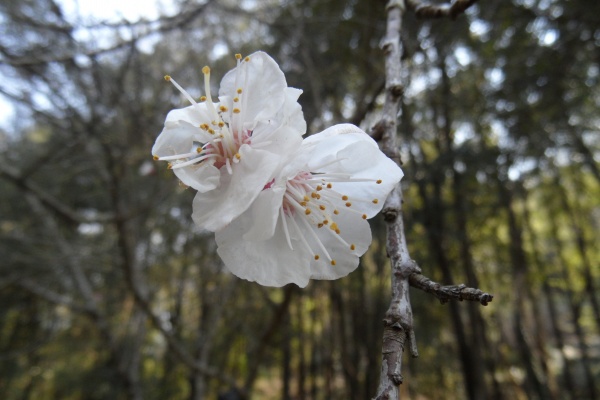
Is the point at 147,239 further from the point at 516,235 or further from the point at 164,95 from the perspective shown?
the point at 516,235

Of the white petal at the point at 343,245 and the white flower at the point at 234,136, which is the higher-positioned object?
the white flower at the point at 234,136

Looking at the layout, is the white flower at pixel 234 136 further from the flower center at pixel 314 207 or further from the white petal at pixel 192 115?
the flower center at pixel 314 207

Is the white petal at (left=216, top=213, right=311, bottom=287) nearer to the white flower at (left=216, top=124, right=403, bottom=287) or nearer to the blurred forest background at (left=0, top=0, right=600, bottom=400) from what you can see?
the white flower at (left=216, top=124, right=403, bottom=287)

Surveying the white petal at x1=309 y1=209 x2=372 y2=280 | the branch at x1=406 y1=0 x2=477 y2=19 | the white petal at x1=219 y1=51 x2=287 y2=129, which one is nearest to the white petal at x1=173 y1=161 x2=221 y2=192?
the white petal at x1=219 y1=51 x2=287 y2=129

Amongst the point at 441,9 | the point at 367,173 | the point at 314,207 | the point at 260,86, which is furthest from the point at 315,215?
the point at 441,9

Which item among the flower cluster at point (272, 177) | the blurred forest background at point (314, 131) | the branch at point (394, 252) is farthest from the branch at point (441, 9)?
the blurred forest background at point (314, 131)

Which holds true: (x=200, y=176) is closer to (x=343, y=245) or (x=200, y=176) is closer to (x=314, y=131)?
(x=343, y=245)
